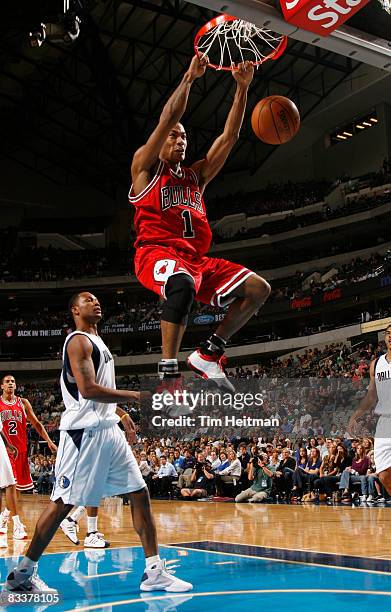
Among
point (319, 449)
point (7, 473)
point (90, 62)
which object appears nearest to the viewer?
point (7, 473)

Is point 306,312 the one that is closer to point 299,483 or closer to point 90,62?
point 90,62

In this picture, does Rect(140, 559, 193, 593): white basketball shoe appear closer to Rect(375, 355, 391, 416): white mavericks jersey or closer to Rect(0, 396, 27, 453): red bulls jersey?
Rect(375, 355, 391, 416): white mavericks jersey

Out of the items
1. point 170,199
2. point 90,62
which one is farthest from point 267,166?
point 170,199

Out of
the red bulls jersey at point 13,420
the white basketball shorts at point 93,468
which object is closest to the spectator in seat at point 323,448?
the red bulls jersey at point 13,420

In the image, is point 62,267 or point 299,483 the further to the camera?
point 62,267

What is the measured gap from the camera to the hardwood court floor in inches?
309

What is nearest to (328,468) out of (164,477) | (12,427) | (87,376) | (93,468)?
(164,477)

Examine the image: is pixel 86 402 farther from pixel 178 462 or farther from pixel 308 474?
pixel 178 462

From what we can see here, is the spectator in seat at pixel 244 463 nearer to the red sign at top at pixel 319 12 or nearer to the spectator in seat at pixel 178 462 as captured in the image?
the spectator in seat at pixel 178 462

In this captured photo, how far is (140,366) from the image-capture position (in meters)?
36.0

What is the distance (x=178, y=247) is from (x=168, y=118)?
0.74 meters

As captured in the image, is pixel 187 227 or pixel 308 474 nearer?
pixel 187 227

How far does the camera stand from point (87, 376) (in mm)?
5117

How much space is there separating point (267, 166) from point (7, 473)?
1174 inches
